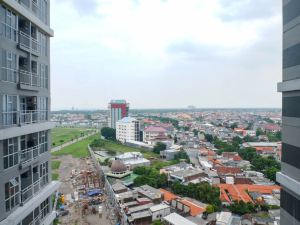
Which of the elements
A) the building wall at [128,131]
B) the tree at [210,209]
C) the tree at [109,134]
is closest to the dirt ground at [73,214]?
the tree at [210,209]

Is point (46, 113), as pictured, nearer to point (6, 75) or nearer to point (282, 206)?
point (6, 75)

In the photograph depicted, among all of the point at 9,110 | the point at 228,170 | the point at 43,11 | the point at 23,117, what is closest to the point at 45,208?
the point at 23,117

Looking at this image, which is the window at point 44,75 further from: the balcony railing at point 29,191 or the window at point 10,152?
the balcony railing at point 29,191

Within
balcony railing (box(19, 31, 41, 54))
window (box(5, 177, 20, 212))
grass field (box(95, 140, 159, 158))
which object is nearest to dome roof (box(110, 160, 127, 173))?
grass field (box(95, 140, 159, 158))

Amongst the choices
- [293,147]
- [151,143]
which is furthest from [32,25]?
[151,143]

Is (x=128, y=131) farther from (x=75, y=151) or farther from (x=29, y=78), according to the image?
(x=29, y=78)
